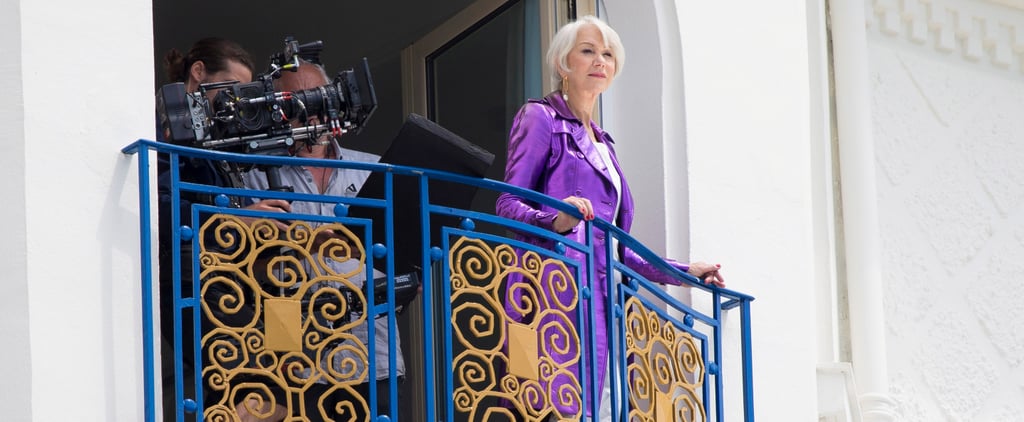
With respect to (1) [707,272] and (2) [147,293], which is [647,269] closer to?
(1) [707,272]

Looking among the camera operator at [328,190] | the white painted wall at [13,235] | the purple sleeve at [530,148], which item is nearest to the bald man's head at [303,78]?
the camera operator at [328,190]

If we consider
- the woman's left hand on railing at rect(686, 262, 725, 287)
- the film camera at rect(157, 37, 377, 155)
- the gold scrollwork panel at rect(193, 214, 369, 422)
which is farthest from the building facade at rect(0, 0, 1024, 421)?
the woman's left hand on railing at rect(686, 262, 725, 287)

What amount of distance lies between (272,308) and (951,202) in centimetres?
444

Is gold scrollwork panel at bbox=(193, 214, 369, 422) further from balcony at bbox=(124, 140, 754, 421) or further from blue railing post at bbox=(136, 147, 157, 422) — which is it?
blue railing post at bbox=(136, 147, 157, 422)

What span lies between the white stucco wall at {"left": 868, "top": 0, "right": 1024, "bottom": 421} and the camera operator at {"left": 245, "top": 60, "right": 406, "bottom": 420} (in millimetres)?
2877

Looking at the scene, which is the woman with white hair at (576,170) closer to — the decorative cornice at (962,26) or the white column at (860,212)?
the white column at (860,212)

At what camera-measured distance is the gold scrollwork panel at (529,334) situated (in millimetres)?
6832

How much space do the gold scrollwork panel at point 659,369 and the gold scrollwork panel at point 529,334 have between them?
→ 0.35 meters

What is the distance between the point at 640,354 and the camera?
24.3 feet

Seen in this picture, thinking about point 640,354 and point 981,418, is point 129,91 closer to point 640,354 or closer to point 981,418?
point 640,354

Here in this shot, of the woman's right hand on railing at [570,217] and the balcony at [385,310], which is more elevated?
the woman's right hand on railing at [570,217]

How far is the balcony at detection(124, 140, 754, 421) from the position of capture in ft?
20.9

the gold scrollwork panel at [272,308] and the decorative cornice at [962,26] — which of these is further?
the decorative cornice at [962,26]

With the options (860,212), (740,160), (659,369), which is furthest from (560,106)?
(860,212)
